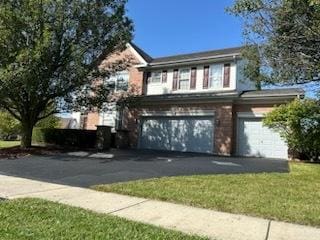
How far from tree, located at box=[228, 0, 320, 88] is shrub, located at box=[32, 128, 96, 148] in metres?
13.4

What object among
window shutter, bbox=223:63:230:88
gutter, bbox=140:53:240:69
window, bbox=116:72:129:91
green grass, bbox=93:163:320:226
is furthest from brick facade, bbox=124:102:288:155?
green grass, bbox=93:163:320:226

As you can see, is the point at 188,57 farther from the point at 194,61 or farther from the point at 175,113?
the point at 175,113

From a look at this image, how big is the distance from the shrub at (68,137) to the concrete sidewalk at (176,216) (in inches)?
601

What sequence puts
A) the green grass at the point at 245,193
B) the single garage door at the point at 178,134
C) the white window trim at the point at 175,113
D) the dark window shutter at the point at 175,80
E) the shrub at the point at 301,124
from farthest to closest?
the dark window shutter at the point at 175,80, the single garage door at the point at 178,134, the white window trim at the point at 175,113, the shrub at the point at 301,124, the green grass at the point at 245,193

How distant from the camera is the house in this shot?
22469mm

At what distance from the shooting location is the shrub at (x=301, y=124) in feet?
60.6

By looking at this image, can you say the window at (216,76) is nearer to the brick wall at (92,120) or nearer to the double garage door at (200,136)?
the double garage door at (200,136)

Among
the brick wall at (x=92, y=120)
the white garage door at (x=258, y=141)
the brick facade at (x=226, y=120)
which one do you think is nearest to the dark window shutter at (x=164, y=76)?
the brick facade at (x=226, y=120)

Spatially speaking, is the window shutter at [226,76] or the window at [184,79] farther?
the window at [184,79]

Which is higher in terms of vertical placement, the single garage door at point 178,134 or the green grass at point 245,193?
the single garage door at point 178,134

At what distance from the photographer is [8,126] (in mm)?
36062

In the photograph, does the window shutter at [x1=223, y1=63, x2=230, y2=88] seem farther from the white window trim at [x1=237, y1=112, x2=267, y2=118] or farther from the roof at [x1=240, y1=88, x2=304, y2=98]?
the white window trim at [x1=237, y1=112, x2=267, y2=118]

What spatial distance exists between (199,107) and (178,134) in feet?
7.45

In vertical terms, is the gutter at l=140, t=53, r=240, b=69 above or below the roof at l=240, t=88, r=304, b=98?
above
